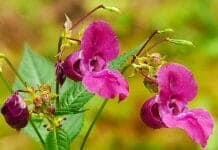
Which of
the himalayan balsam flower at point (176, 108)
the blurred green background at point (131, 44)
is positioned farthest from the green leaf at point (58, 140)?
the blurred green background at point (131, 44)

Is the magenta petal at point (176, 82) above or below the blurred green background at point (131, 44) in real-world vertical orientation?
above

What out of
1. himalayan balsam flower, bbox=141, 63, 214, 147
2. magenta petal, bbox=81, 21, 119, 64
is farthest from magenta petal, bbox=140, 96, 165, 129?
magenta petal, bbox=81, 21, 119, 64

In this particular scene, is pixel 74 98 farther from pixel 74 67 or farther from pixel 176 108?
pixel 176 108

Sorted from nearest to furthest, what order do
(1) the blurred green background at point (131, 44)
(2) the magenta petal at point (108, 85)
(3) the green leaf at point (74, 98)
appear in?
(2) the magenta petal at point (108, 85) → (3) the green leaf at point (74, 98) → (1) the blurred green background at point (131, 44)

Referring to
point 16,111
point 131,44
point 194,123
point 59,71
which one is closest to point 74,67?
point 59,71

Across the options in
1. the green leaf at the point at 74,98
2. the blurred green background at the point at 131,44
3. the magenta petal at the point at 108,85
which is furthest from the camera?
the blurred green background at the point at 131,44

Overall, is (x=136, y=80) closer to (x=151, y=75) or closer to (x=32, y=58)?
(x=32, y=58)

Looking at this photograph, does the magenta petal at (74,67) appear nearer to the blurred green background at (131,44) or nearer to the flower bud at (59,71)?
the flower bud at (59,71)
